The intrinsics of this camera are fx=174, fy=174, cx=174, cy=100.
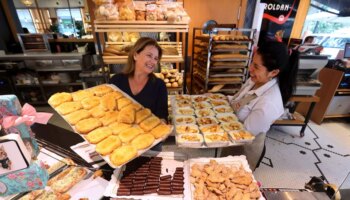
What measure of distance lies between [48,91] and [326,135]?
20.7ft

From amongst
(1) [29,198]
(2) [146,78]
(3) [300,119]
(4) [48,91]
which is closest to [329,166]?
(3) [300,119]

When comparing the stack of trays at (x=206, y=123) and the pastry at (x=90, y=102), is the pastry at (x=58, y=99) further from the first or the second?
the stack of trays at (x=206, y=123)

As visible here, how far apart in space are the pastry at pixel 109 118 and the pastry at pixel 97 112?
27mm

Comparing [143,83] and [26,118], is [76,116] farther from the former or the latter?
[143,83]

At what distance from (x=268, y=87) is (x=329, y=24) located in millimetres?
4408

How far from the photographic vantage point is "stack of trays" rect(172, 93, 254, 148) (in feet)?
3.94

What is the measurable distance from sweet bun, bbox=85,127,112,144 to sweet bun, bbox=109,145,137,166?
0.15m

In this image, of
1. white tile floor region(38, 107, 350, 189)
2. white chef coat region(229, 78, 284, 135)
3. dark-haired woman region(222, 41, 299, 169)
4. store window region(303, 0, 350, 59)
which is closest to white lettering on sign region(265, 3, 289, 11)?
store window region(303, 0, 350, 59)

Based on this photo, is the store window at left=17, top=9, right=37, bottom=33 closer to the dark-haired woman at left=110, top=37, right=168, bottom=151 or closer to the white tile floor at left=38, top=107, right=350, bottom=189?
the white tile floor at left=38, top=107, right=350, bottom=189

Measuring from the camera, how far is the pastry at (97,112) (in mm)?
1235

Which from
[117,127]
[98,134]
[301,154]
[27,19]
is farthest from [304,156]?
[27,19]

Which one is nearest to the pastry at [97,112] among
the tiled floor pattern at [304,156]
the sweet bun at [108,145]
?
the sweet bun at [108,145]

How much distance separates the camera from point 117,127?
116cm

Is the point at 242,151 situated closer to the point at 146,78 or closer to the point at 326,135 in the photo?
the point at 146,78
